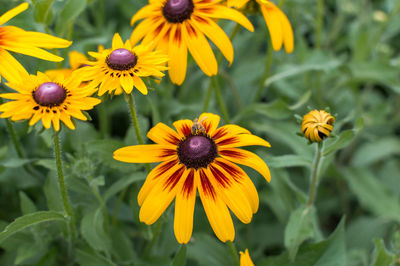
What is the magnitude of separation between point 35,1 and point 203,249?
2.69 ft

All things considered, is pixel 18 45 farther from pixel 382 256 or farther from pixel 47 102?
pixel 382 256

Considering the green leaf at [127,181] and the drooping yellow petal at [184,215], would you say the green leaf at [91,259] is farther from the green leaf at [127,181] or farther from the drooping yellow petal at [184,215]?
the drooping yellow petal at [184,215]

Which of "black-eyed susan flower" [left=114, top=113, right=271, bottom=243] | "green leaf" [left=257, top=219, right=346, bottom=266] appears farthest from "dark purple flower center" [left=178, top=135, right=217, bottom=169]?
"green leaf" [left=257, top=219, right=346, bottom=266]

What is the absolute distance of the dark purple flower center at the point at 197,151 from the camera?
96 centimetres

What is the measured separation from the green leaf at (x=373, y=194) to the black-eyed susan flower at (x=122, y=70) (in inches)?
41.0

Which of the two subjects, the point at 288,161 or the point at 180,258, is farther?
the point at 288,161

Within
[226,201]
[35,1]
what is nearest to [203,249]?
[226,201]

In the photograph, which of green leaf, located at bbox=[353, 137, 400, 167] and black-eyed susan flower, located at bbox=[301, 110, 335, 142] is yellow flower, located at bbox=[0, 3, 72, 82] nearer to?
black-eyed susan flower, located at bbox=[301, 110, 335, 142]

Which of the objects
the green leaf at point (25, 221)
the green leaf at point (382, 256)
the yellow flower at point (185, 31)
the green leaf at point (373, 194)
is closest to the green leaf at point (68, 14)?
the yellow flower at point (185, 31)

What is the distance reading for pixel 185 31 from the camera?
1131mm

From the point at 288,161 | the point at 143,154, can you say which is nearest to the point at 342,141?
the point at 288,161

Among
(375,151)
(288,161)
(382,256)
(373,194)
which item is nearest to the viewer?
(382,256)

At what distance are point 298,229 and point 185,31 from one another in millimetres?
596

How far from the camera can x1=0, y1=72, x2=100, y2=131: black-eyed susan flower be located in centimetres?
84
